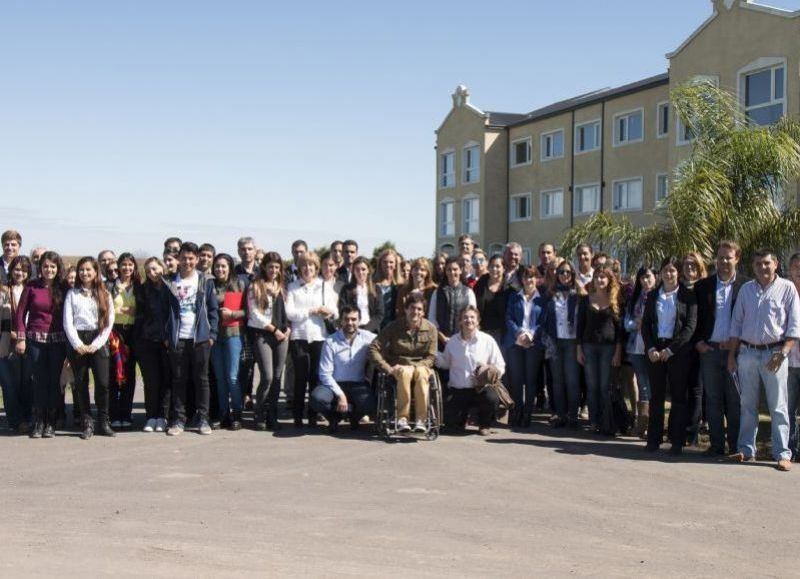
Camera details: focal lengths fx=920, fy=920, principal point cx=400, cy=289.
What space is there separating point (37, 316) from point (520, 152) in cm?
4024

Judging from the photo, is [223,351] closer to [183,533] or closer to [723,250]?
[183,533]

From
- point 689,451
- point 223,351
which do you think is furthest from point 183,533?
point 689,451

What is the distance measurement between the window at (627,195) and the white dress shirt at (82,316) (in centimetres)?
3106

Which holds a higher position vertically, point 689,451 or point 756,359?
point 756,359

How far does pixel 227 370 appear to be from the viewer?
11.3m

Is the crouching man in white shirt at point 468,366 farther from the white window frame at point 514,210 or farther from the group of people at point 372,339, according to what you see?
the white window frame at point 514,210

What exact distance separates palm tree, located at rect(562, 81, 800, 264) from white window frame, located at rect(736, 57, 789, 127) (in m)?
10.7

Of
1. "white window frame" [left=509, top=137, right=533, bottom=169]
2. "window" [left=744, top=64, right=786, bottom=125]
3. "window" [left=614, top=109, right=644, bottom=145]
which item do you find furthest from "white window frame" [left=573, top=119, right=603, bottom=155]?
"window" [left=744, top=64, right=786, bottom=125]

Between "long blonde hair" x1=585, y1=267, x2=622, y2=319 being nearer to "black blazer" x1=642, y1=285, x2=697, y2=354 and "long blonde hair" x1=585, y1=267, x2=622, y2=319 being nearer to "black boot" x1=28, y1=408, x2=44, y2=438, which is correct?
"black blazer" x1=642, y1=285, x2=697, y2=354

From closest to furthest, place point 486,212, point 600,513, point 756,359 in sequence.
A: point 600,513, point 756,359, point 486,212

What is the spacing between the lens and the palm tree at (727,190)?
15.1 metres

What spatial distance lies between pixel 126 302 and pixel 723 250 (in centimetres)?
700

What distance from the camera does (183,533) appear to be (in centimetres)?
648

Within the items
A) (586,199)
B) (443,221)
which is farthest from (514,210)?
(586,199)
